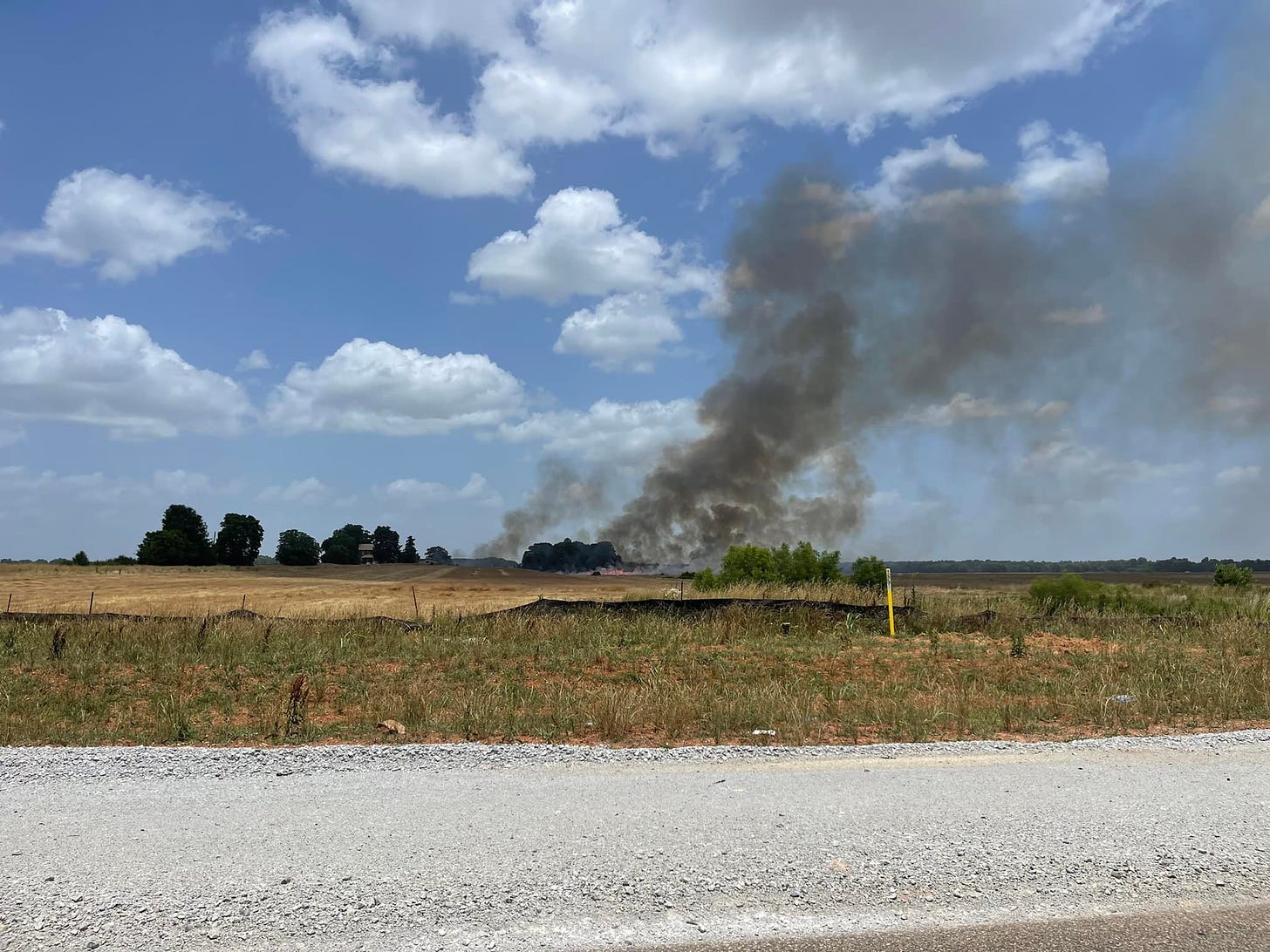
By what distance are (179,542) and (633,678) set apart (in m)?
113

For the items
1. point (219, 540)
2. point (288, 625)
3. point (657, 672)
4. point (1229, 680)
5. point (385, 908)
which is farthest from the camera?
point (219, 540)

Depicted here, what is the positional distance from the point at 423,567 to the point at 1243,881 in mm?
122779

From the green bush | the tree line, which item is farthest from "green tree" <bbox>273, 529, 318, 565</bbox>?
the green bush

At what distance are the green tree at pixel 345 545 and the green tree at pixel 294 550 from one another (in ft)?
13.0

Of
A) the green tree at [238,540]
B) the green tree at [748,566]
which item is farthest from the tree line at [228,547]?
the green tree at [748,566]

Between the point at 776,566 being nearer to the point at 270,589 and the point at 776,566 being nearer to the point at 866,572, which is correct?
the point at 866,572

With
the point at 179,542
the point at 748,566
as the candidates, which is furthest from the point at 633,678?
the point at 179,542

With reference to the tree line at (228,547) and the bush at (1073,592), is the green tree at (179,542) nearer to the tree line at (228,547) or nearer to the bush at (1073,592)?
the tree line at (228,547)

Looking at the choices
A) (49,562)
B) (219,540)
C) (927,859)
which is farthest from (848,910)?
(219,540)

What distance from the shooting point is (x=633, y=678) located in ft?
49.2

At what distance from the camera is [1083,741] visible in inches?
380

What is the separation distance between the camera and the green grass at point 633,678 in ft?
34.7

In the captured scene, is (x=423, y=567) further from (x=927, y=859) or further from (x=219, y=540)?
(x=927, y=859)

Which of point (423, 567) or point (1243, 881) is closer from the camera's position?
point (1243, 881)
